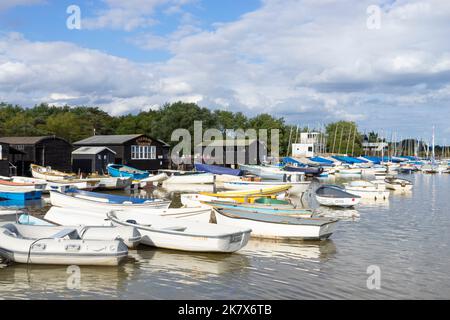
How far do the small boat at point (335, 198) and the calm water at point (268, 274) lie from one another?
32.6 ft

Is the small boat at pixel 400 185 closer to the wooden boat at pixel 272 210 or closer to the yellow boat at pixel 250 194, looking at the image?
the yellow boat at pixel 250 194

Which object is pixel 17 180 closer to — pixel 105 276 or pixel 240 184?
pixel 240 184

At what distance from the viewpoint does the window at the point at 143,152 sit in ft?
185

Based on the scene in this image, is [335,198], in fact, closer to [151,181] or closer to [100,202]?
[100,202]

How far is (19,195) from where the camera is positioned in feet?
104

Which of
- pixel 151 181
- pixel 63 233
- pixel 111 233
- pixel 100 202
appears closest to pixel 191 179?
pixel 151 181

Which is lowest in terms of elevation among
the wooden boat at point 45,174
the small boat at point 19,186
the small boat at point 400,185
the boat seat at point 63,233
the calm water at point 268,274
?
the calm water at point 268,274

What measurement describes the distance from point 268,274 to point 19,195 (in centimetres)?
2211

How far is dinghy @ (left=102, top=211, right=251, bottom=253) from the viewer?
1716cm

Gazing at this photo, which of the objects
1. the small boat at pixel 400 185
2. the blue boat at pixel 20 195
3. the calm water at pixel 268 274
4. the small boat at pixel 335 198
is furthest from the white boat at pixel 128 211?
the small boat at pixel 400 185

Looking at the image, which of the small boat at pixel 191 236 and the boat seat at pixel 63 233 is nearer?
the boat seat at pixel 63 233
